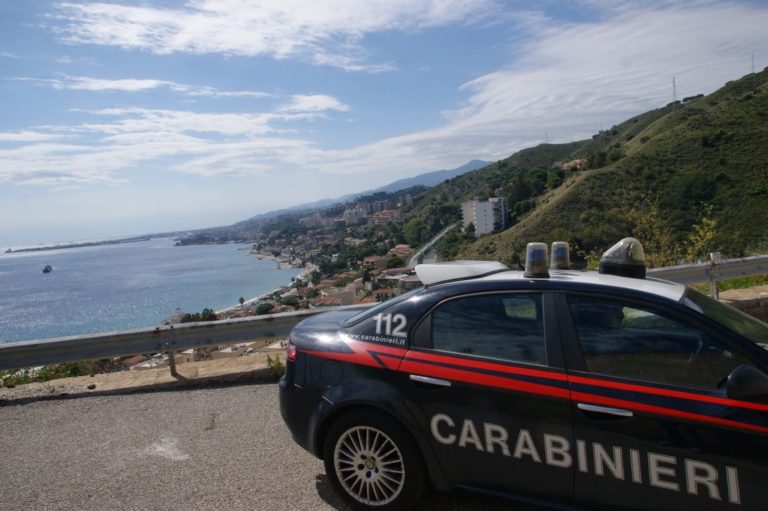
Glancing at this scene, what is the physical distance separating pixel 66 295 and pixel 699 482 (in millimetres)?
48980

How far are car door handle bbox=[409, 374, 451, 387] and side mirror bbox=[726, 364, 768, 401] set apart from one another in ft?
4.33

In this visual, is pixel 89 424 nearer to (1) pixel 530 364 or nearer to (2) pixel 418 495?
(2) pixel 418 495

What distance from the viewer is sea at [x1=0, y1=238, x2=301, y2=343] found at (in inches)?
1080

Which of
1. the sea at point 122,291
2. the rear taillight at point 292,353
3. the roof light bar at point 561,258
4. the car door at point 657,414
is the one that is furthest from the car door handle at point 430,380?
the sea at point 122,291

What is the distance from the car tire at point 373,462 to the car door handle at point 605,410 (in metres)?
0.96

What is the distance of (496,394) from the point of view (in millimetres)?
2764

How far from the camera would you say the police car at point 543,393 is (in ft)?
7.74

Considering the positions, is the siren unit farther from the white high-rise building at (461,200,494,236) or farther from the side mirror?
the white high-rise building at (461,200,494,236)

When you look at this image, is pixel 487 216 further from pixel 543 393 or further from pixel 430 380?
pixel 543 393

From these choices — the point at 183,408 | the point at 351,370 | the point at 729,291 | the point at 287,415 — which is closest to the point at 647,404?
the point at 351,370

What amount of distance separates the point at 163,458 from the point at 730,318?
397cm

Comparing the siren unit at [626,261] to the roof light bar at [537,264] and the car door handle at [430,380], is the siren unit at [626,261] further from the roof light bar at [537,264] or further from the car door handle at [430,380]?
the car door handle at [430,380]

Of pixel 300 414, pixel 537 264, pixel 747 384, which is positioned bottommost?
pixel 300 414

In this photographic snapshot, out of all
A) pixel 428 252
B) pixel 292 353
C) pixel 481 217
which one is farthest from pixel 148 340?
pixel 481 217
